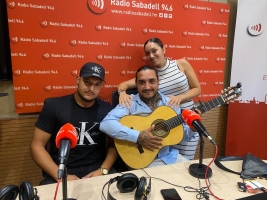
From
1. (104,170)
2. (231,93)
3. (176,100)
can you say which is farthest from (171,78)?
(104,170)

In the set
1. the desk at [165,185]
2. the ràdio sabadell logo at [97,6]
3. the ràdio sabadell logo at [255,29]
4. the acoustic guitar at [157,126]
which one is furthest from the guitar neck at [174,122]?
the ràdio sabadell logo at [255,29]

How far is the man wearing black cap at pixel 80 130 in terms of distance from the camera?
1616 mm

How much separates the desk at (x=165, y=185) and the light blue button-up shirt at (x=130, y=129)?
0.37m

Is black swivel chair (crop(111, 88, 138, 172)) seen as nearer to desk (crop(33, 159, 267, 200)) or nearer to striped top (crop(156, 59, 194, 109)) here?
striped top (crop(156, 59, 194, 109))

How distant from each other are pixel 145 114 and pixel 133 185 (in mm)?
805

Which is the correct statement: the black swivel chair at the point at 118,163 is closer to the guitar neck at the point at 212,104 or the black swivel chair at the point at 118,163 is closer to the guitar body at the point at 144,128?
the guitar body at the point at 144,128

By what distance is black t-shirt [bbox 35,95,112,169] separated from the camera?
5.40 ft

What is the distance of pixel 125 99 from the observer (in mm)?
1838

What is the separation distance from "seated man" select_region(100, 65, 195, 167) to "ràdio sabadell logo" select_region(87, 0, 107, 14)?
650 millimetres

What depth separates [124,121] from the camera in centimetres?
176

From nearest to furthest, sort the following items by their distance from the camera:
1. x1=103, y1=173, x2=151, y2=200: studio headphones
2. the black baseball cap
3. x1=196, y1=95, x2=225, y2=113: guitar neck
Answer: x1=103, y1=173, x2=151, y2=200: studio headphones
the black baseball cap
x1=196, y1=95, x2=225, y2=113: guitar neck

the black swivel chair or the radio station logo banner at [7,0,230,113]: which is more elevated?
the radio station logo banner at [7,0,230,113]

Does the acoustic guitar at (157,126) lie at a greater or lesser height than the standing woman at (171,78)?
lesser

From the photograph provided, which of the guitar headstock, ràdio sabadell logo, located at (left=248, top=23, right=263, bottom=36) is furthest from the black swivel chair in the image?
ràdio sabadell logo, located at (left=248, top=23, right=263, bottom=36)
